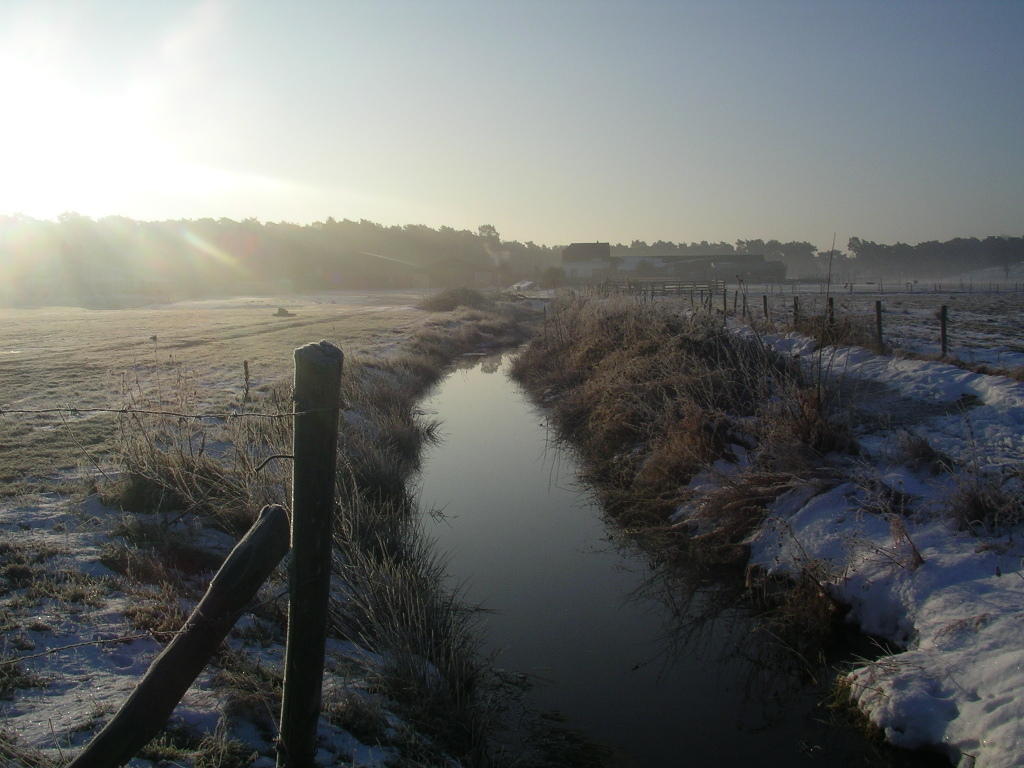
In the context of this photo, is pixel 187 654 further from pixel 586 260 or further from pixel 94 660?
pixel 586 260

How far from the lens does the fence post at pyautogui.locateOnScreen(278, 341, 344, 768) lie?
10.1 ft

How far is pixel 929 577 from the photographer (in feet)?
20.2

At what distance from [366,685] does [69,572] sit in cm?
270

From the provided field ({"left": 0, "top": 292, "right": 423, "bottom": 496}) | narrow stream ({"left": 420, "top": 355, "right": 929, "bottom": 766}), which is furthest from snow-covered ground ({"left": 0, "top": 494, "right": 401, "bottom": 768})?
field ({"left": 0, "top": 292, "right": 423, "bottom": 496})

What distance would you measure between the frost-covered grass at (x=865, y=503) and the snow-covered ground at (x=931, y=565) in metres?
0.01

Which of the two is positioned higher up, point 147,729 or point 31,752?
point 147,729

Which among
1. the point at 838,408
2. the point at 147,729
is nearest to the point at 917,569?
the point at 838,408

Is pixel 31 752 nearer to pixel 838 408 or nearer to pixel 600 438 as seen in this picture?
pixel 838 408

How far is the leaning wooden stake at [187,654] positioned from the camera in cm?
278

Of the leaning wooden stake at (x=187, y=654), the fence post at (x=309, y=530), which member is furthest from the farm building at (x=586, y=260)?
the leaning wooden stake at (x=187, y=654)

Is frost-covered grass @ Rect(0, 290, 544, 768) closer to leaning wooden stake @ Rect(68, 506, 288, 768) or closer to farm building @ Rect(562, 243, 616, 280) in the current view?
leaning wooden stake @ Rect(68, 506, 288, 768)

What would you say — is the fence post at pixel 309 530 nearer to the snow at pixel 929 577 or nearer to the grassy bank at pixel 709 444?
the snow at pixel 929 577

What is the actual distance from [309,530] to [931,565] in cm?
540

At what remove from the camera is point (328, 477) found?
10.3 feet
